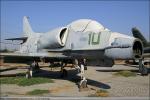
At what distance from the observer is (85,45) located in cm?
1273

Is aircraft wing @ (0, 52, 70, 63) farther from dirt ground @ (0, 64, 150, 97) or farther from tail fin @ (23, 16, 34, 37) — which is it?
tail fin @ (23, 16, 34, 37)

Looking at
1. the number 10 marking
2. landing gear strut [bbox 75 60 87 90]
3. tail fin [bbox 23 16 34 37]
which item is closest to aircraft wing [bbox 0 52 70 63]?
landing gear strut [bbox 75 60 87 90]

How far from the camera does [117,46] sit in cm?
1080

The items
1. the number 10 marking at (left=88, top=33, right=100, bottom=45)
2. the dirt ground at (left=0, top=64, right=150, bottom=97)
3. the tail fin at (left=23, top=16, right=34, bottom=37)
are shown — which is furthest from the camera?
the tail fin at (left=23, top=16, right=34, bottom=37)

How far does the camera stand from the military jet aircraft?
10.8 meters

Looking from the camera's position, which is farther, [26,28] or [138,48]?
[26,28]

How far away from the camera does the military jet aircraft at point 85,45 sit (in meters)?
10.8

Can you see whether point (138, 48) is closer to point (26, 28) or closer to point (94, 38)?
point (94, 38)

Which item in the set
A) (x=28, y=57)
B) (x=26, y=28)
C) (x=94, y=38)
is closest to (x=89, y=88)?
(x=94, y=38)

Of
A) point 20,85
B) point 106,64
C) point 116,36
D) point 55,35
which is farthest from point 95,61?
point 20,85

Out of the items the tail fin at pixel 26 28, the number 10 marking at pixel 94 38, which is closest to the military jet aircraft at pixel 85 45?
the number 10 marking at pixel 94 38

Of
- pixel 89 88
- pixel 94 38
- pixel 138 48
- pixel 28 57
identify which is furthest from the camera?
pixel 28 57

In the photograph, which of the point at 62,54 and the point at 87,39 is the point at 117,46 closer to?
the point at 87,39

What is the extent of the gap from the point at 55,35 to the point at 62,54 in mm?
1127
